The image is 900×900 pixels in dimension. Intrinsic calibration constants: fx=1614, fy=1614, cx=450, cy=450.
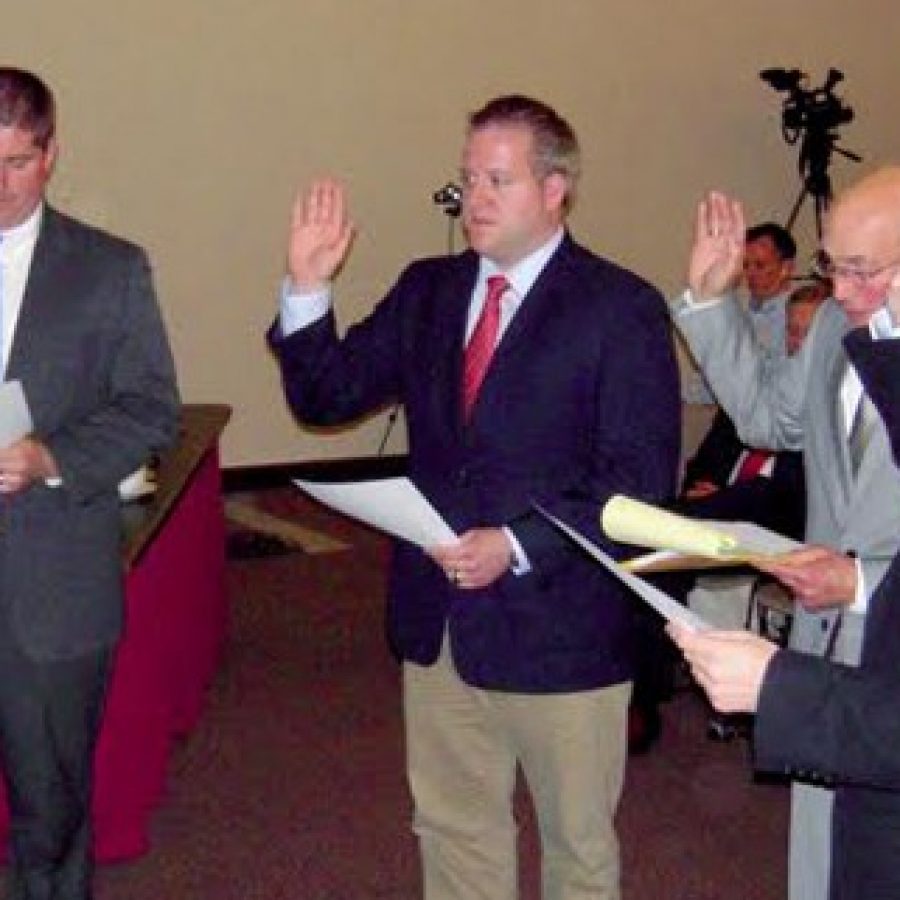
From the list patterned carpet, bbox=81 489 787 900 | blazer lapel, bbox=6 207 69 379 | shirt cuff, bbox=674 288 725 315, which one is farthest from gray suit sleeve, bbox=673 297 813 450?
patterned carpet, bbox=81 489 787 900

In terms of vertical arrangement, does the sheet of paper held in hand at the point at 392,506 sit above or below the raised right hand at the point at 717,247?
below

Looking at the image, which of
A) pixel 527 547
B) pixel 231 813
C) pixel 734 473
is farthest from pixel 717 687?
pixel 734 473

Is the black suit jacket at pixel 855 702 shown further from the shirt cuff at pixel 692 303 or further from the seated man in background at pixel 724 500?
the seated man in background at pixel 724 500

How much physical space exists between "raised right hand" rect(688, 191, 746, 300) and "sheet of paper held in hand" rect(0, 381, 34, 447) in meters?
1.09

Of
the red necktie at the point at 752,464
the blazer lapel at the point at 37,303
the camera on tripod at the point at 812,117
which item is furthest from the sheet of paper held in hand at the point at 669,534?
the camera on tripod at the point at 812,117

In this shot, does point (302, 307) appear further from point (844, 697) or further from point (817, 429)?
point (844, 697)

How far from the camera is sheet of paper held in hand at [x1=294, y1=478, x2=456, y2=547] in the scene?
8.09 feet

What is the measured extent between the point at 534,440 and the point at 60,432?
796mm

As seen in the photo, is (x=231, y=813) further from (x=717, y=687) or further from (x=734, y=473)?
(x=717, y=687)

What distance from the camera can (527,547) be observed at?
2594 millimetres

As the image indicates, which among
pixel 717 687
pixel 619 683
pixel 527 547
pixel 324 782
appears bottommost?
pixel 324 782

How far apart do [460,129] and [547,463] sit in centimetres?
515

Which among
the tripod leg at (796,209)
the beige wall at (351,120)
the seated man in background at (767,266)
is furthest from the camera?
the tripod leg at (796,209)

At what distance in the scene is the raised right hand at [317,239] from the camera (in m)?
2.67
